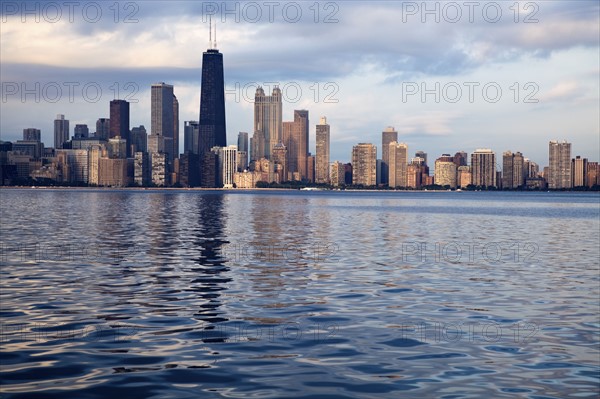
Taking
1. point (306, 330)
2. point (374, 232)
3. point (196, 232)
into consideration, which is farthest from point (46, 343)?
Result: point (374, 232)

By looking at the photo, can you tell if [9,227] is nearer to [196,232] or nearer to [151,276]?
[196,232]

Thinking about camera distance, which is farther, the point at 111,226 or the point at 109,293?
the point at 111,226

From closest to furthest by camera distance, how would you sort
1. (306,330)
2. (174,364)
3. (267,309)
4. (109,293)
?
(174,364), (306,330), (267,309), (109,293)

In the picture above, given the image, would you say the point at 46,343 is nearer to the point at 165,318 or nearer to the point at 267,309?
the point at 165,318

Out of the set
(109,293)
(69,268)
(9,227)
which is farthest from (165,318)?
(9,227)

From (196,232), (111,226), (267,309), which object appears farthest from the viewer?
(111,226)

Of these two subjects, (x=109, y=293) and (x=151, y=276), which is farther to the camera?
(x=151, y=276)

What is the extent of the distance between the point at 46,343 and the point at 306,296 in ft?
39.0

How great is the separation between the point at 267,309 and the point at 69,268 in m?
15.7

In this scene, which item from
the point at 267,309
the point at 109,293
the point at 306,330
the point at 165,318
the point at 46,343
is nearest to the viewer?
the point at 46,343

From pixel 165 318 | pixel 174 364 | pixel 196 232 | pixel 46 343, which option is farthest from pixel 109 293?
pixel 196 232

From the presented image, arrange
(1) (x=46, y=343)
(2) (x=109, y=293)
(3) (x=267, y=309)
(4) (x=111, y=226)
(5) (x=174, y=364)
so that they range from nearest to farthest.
A: 1. (5) (x=174, y=364)
2. (1) (x=46, y=343)
3. (3) (x=267, y=309)
4. (2) (x=109, y=293)
5. (4) (x=111, y=226)

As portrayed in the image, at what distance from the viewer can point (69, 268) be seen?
126 ft

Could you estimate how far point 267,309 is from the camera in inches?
1063
